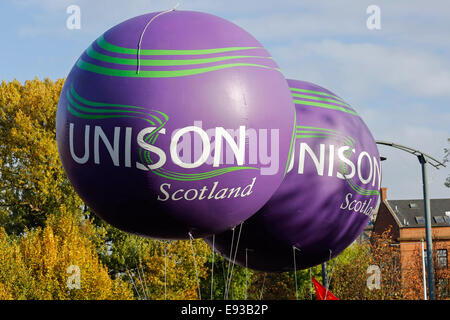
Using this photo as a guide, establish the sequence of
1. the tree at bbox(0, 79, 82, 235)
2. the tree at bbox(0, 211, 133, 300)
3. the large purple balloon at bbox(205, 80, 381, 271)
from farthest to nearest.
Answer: the tree at bbox(0, 79, 82, 235)
the tree at bbox(0, 211, 133, 300)
the large purple balloon at bbox(205, 80, 381, 271)

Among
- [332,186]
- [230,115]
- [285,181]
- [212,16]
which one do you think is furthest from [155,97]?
[332,186]

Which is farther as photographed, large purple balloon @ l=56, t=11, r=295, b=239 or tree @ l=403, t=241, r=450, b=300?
tree @ l=403, t=241, r=450, b=300

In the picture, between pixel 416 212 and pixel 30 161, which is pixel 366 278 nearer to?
pixel 30 161

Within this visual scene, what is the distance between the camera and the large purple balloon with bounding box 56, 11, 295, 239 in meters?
8.48

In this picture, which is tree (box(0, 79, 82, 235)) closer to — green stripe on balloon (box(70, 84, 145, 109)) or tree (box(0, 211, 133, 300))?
tree (box(0, 211, 133, 300))

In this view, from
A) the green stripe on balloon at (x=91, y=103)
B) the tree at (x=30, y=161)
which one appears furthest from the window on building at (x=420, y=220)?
the green stripe on balloon at (x=91, y=103)

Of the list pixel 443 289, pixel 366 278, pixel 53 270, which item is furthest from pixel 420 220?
pixel 53 270

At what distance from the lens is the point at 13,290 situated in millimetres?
29750

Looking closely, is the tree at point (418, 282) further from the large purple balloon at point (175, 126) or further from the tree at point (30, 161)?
the large purple balloon at point (175, 126)

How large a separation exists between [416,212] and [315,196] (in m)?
70.4

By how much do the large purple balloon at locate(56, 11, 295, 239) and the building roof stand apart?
66.2m

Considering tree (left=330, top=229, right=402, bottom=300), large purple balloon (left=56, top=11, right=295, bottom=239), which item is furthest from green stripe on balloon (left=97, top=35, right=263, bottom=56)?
tree (left=330, top=229, right=402, bottom=300)
